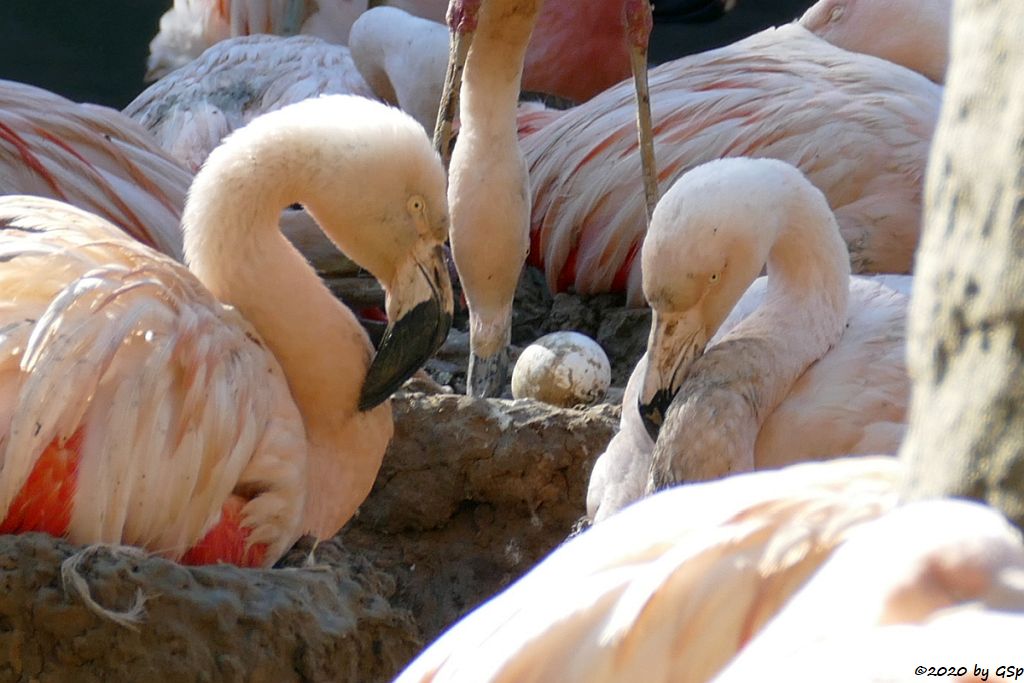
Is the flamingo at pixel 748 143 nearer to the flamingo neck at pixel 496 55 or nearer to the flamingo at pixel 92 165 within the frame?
the flamingo neck at pixel 496 55

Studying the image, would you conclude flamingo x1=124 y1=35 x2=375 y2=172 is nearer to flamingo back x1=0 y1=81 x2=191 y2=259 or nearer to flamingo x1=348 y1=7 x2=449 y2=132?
flamingo x1=348 y1=7 x2=449 y2=132

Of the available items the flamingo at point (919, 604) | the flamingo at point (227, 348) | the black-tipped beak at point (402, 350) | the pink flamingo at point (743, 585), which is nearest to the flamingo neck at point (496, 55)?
the flamingo at point (227, 348)

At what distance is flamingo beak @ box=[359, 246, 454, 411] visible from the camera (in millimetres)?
3002

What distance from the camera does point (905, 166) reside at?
407cm

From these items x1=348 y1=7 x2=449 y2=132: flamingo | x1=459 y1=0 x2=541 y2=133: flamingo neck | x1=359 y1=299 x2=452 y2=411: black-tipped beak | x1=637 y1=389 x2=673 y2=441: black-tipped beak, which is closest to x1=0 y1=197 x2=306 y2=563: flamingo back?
x1=359 y1=299 x2=452 y2=411: black-tipped beak

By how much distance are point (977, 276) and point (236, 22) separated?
5728mm

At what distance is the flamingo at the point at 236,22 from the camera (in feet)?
20.6

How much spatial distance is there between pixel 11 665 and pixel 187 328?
24.5 inches

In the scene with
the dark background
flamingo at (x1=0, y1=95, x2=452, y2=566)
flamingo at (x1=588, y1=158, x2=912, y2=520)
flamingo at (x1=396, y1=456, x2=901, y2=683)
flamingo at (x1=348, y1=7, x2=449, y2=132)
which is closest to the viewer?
flamingo at (x1=396, y1=456, x2=901, y2=683)

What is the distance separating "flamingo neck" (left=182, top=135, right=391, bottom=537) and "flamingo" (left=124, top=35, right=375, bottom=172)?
199cm

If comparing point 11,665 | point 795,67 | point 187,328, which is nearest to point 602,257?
point 795,67

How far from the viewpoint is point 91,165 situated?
12.0ft

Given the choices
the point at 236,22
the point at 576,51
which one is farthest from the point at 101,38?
the point at 576,51

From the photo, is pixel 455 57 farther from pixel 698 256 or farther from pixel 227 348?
pixel 227 348
